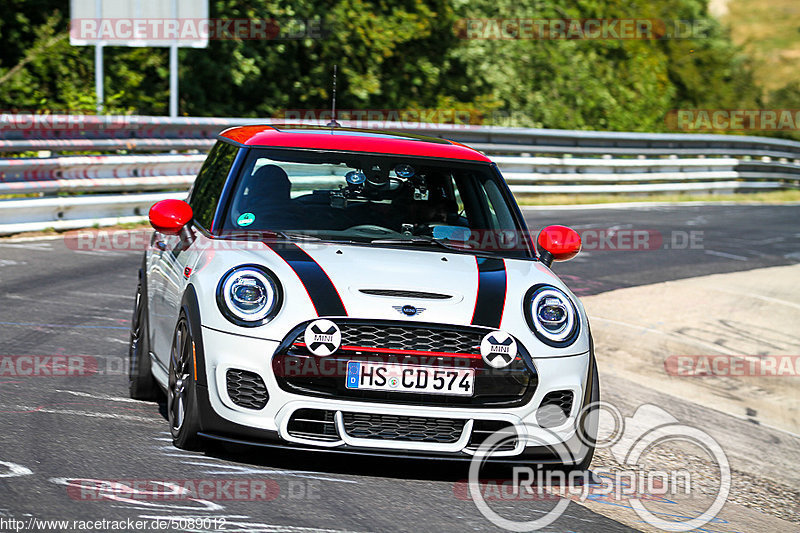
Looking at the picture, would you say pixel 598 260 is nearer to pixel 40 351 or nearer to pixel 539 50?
pixel 40 351

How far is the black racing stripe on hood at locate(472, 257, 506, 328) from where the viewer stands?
16.7 feet

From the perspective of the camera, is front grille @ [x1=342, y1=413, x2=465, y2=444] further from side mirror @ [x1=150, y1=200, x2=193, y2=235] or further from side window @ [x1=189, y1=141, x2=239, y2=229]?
side mirror @ [x1=150, y1=200, x2=193, y2=235]

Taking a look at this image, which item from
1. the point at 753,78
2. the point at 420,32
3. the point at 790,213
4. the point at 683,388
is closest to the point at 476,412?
the point at 683,388

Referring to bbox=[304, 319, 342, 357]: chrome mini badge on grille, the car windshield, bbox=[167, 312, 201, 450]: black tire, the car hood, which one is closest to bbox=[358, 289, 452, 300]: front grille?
the car hood

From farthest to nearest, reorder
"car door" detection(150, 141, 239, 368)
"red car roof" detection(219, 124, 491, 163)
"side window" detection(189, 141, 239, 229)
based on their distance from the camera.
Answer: "red car roof" detection(219, 124, 491, 163) < "side window" detection(189, 141, 239, 229) < "car door" detection(150, 141, 239, 368)

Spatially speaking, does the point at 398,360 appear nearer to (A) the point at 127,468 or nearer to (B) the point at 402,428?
(B) the point at 402,428

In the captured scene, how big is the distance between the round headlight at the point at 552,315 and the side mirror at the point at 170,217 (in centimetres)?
185

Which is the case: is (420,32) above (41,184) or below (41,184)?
above

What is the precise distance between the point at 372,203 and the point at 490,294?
1.12 metres

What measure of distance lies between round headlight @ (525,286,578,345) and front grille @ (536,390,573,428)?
0.75 ft

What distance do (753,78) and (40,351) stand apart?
45915 millimetres

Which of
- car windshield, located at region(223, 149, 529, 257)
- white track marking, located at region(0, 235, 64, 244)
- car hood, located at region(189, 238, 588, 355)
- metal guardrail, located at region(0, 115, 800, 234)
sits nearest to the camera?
car hood, located at region(189, 238, 588, 355)

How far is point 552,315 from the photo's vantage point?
5297 mm

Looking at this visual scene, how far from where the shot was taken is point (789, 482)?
698 cm
